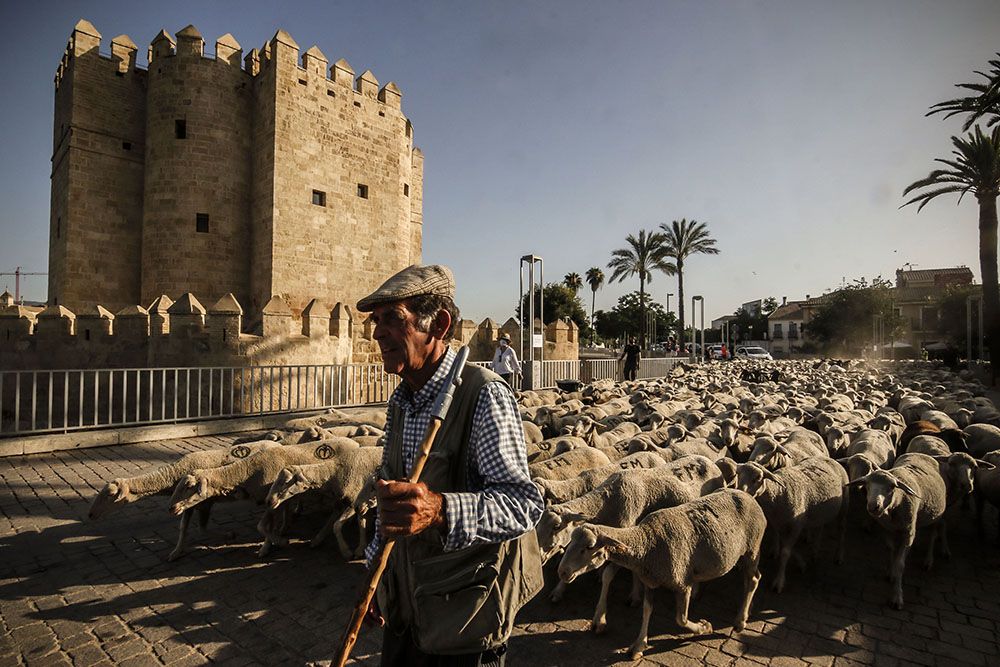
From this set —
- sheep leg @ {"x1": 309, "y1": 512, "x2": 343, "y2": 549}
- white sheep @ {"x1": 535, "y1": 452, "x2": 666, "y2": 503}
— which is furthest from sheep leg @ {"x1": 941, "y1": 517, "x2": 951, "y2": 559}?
sheep leg @ {"x1": 309, "y1": 512, "x2": 343, "y2": 549}

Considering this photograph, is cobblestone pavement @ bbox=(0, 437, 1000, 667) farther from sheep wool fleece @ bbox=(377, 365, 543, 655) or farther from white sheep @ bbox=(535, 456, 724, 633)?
sheep wool fleece @ bbox=(377, 365, 543, 655)

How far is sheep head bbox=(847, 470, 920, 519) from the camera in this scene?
4414 mm

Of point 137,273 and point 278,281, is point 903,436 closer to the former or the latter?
point 278,281

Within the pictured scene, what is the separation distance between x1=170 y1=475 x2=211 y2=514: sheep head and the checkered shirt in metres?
4.25

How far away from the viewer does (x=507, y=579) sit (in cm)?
176

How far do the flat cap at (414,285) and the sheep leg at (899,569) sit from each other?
4.84m

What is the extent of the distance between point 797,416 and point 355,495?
27.2ft

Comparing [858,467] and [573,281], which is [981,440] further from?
[573,281]

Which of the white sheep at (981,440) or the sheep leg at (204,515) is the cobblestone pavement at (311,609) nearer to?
the sheep leg at (204,515)

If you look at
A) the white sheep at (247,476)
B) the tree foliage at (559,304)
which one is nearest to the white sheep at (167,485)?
the white sheep at (247,476)

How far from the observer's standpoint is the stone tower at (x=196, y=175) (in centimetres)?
1906

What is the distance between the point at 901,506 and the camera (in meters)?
4.54

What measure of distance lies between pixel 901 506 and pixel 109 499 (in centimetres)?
777

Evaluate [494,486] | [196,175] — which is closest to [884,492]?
[494,486]
